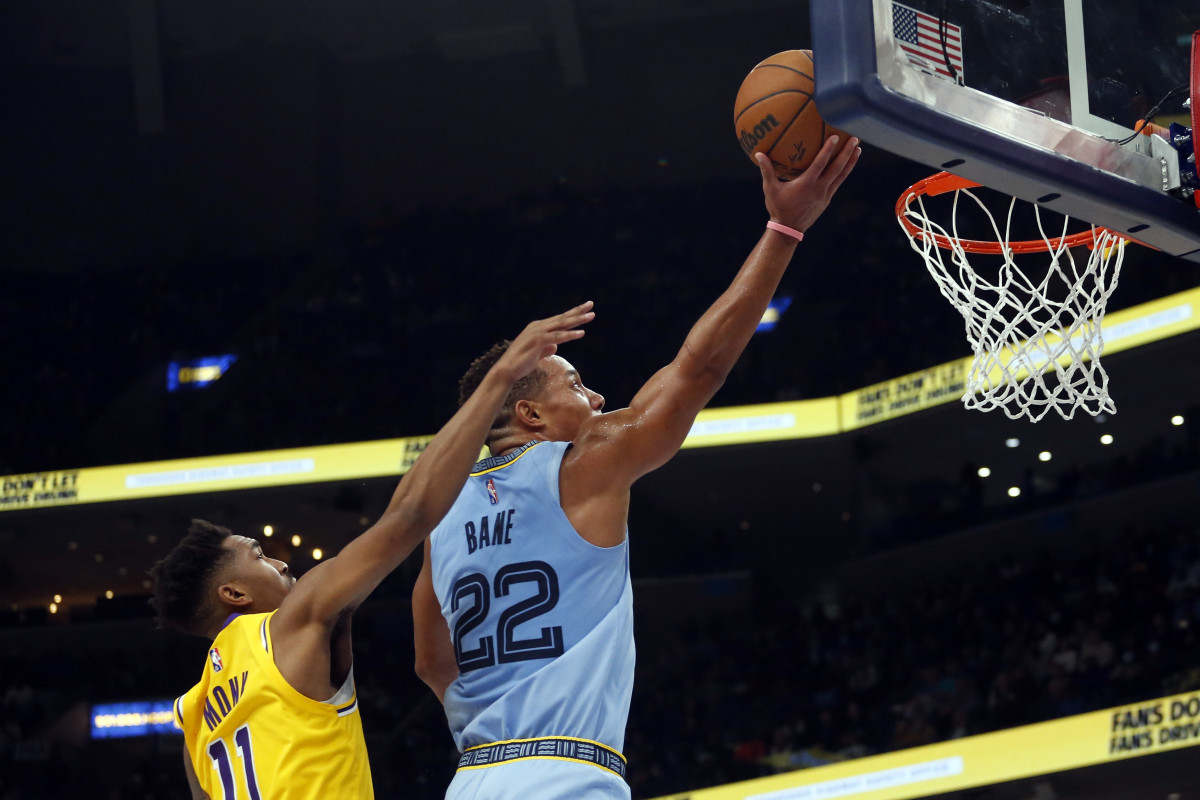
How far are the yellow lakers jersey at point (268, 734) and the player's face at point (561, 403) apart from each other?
0.70 m

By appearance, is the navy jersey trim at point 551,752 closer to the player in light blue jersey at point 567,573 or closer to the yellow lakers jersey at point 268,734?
A: the player in light blue jersey at point 567,573

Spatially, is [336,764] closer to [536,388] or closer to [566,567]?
[566,567]

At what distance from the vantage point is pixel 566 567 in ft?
7.91

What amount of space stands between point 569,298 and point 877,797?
5.09 m

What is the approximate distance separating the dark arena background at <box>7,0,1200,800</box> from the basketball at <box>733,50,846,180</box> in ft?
24.9

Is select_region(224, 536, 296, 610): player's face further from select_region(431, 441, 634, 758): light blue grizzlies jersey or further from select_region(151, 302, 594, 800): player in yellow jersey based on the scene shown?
select_region(431, 441, 634, 758): light blue grizzlies jersey

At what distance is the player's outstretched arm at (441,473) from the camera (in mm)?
2305

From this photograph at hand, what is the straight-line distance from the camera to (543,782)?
7.45 feet

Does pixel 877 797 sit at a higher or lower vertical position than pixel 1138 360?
lower

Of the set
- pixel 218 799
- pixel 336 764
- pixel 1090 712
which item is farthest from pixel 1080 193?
pixel 1090 712

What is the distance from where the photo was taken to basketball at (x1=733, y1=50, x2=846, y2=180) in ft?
8.48

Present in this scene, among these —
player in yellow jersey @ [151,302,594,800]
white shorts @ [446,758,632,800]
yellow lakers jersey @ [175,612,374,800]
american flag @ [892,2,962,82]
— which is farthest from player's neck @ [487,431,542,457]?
american flag @ [892,2,962,82]

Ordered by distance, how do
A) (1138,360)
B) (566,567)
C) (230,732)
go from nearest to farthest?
(566,567), (230,732), (1138,360)

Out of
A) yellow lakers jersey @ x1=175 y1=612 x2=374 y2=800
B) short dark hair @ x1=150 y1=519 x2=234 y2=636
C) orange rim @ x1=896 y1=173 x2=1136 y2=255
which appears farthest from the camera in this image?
orange rim @ x1=896 y1=173 x2=1136 y2=255
